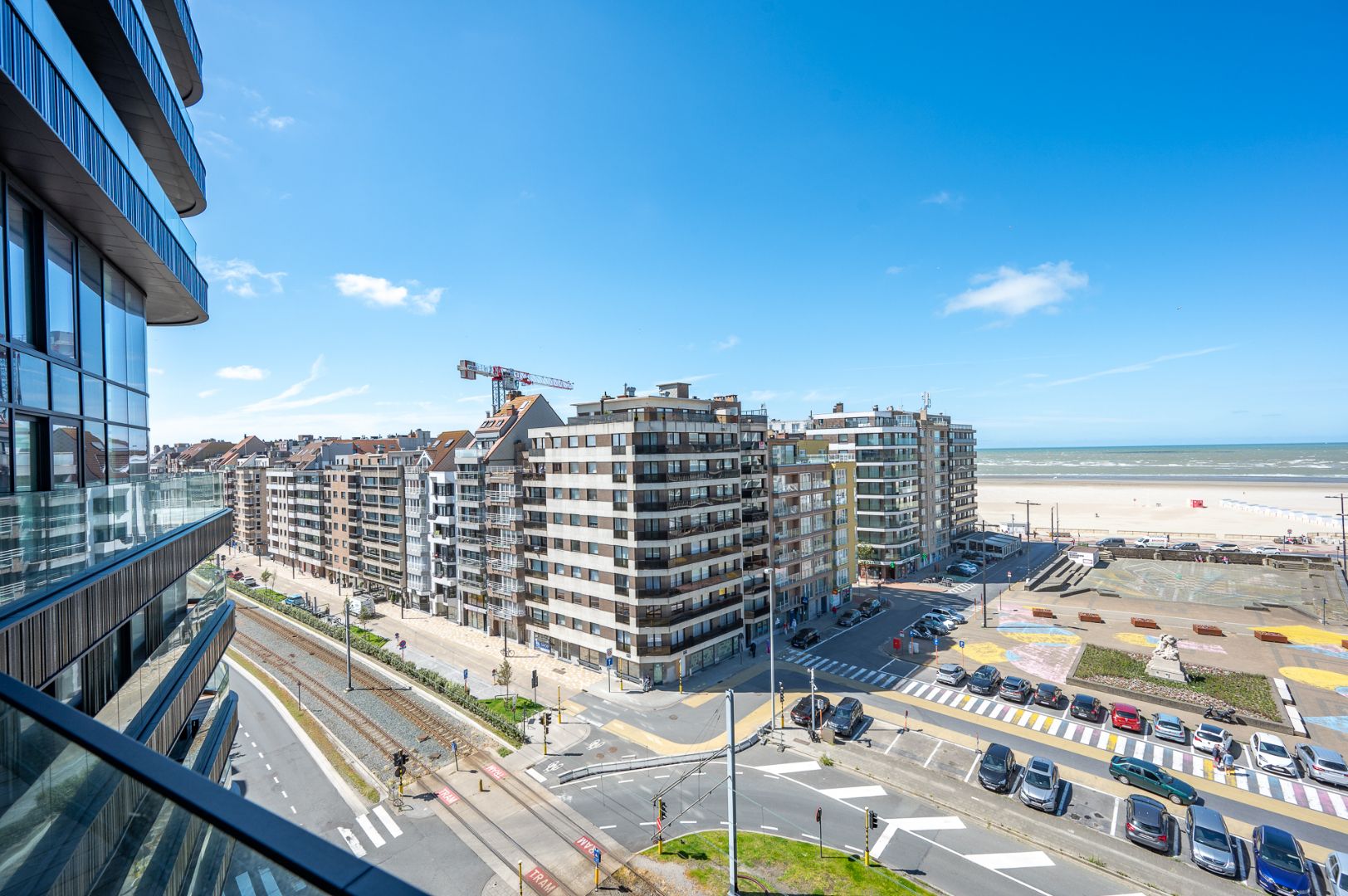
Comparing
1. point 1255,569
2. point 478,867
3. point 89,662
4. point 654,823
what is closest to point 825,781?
point 654,823

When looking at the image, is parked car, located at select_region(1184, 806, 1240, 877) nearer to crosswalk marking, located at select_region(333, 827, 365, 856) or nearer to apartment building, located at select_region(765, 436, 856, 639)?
apartment building, located at select_region(765, 436, 856, 639)

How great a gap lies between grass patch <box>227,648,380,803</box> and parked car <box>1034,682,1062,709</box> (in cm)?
4382

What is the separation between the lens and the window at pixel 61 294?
1493cm

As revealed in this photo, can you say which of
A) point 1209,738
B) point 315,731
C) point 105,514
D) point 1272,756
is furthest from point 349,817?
point 1272,756

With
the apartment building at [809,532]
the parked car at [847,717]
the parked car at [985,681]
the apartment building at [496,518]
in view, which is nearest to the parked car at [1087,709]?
the parked car at [985,681]

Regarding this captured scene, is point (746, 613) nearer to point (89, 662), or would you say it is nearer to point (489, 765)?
point (489, 765)

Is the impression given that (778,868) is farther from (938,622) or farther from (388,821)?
(938,622)

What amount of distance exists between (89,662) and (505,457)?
45.4m

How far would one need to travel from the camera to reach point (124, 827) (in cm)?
371

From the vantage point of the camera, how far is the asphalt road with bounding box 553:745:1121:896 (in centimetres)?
2558

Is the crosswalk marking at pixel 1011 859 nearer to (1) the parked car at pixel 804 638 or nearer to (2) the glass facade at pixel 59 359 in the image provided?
(1) the parked car at pixel 804 638

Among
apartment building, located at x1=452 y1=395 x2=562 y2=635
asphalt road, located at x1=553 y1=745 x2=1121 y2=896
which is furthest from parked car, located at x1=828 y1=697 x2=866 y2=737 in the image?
apartment building, located at x1=452 y1=395 x2=562 y2=635

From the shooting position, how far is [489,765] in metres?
36.1

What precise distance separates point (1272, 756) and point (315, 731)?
5968cm
